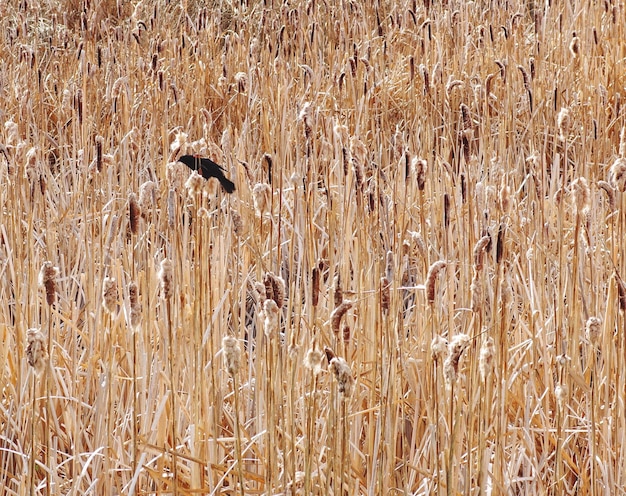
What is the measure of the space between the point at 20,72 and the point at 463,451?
2.81m

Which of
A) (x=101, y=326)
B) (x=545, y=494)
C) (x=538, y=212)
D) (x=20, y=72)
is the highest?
(x=20, y=72)

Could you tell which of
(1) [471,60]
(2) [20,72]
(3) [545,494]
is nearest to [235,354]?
(3) [545,494]

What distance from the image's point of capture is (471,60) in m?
3.38

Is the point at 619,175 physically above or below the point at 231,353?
above

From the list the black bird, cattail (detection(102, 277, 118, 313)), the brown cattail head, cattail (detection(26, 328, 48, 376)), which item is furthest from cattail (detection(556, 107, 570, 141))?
cattail (detection(26, 328, 48, 376))

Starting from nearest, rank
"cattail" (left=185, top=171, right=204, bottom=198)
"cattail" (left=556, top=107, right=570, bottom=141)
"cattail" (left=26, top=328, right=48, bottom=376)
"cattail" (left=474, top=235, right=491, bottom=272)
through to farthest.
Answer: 1. "cattail" (left=26, top=328, right=48, bottom=376)
2. "cattail" (left=474, top=235, right=491, bottom=272)
3. "cattail" (left=185, top=171, right=204, bottom=198)
4. "cattail" (left=556, top=107, right=570, bottom=141)

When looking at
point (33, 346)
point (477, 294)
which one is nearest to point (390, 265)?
point (477, 294)

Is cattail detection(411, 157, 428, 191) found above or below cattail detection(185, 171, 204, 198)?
above

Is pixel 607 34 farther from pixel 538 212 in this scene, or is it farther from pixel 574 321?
pixel 574 321

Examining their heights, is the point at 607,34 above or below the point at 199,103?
above

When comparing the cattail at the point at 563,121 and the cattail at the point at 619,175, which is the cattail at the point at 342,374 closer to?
the cattail at the point at 619,175

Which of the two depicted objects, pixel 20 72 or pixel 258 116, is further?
pixel 20 72

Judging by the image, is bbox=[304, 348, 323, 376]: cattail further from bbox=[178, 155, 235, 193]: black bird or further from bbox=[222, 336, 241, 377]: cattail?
bbox=[178, 155, 235, 193]: black bird

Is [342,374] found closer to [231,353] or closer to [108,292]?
[231,353]
